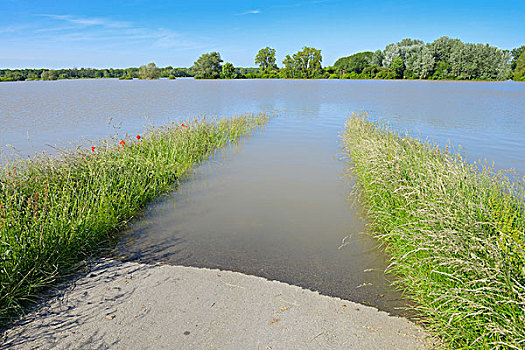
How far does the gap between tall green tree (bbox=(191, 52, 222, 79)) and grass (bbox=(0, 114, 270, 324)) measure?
315 feet

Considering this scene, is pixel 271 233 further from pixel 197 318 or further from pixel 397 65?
pixel 397 65

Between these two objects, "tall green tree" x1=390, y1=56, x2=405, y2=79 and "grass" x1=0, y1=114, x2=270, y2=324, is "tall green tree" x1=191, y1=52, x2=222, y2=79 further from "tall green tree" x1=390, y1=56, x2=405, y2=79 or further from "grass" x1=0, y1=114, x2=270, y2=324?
"grass" x1=0, y1=114, x2=270, y2=324

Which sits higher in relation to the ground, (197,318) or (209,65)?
(209,65)

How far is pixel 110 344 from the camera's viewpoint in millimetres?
2803

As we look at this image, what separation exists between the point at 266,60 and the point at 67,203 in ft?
393

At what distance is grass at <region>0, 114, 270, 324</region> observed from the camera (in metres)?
3.39

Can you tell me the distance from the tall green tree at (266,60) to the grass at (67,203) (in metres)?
113

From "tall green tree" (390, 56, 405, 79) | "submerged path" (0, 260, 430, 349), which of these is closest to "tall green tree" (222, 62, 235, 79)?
"tall green tree" (390, 56, 405, 79)

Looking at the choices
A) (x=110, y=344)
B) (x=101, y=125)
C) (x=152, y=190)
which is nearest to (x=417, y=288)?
(x=110, y=344)

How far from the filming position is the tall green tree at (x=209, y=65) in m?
99.9

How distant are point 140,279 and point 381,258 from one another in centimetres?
325

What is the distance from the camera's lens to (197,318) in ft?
10.5

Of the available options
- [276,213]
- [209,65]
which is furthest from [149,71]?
[276,213]

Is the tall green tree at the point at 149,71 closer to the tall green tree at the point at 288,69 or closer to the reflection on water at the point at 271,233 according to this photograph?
the tall green tree at the point at 288,69
